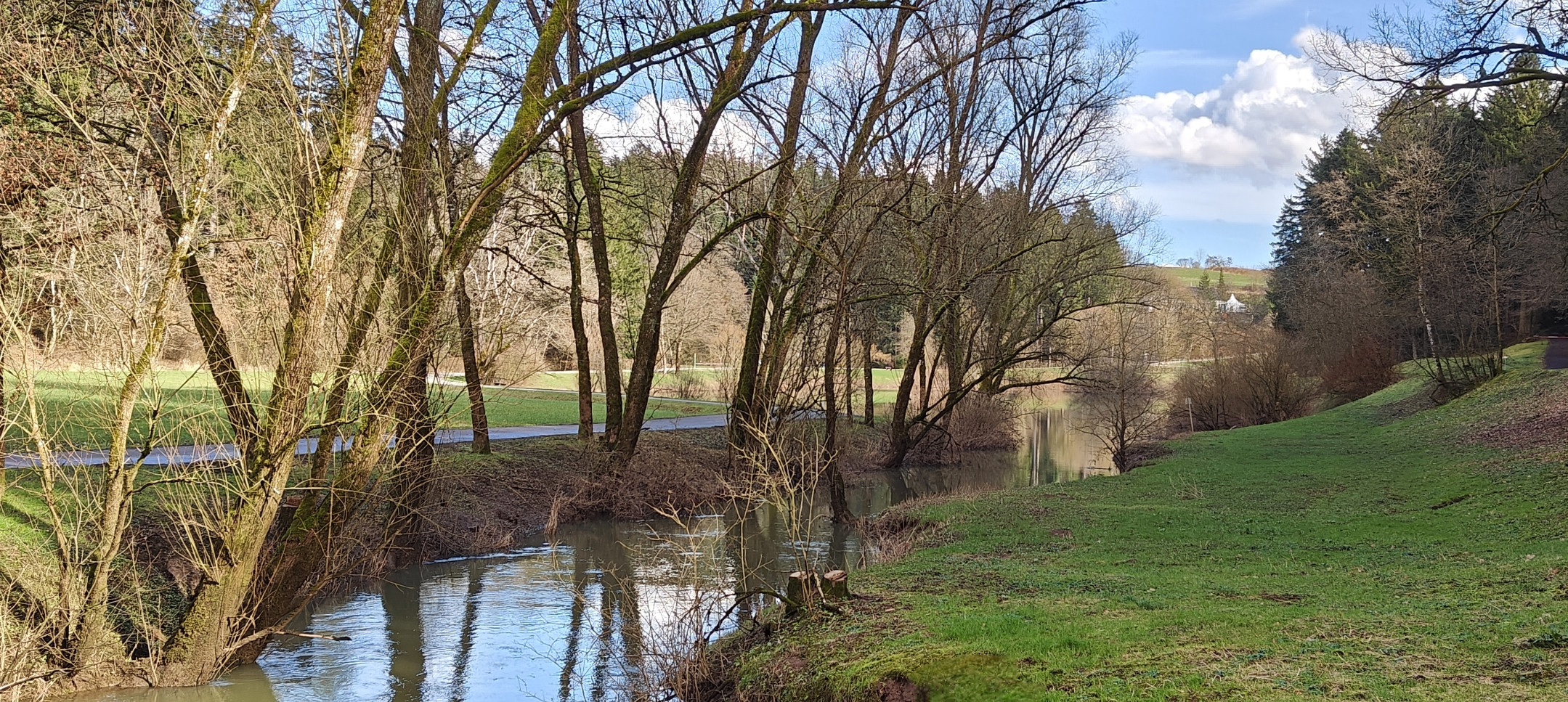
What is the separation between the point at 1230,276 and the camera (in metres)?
134

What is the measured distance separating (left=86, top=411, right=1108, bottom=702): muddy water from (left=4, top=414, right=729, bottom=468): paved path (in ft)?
6.82

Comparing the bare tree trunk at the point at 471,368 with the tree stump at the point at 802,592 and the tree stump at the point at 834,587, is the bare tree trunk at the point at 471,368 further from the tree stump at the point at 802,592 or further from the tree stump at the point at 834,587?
the tree stump at the point at 834,587

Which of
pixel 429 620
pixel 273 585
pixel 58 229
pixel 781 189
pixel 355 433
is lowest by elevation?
pixel 429 620

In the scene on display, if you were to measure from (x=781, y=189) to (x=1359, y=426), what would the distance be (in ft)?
65.8

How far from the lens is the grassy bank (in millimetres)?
6086

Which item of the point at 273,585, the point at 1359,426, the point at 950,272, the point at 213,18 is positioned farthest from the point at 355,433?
the point at 1359,426

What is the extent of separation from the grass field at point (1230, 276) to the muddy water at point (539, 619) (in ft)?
362

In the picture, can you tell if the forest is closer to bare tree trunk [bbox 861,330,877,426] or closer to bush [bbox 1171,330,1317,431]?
bare tree trunk [bbox 861,330,877,426]

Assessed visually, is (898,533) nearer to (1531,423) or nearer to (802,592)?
(802,592)

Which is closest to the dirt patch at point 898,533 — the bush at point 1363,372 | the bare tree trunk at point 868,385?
the bare tree trunk at point 868,385

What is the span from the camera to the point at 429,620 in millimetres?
11820

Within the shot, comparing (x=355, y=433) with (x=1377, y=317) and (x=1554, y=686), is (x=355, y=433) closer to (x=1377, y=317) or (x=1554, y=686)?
(x=1554, y=686)

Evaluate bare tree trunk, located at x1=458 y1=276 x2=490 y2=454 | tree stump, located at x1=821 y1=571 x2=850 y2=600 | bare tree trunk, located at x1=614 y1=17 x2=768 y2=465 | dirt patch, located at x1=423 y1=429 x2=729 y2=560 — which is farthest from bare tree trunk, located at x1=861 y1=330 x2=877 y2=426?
tree stump, located at x1=821 y1=571 x2=850 y2=600

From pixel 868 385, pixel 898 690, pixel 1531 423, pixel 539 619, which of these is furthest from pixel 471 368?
pixel 1531 423
